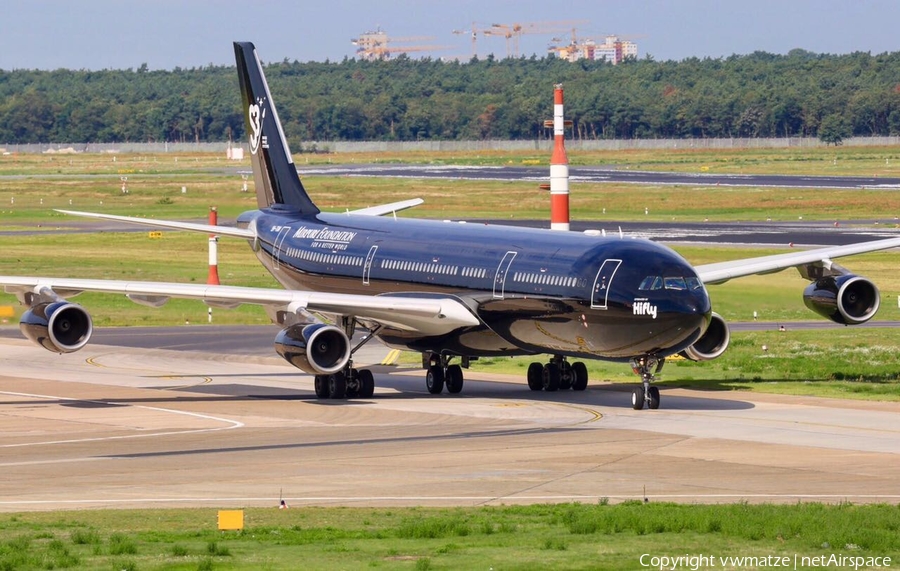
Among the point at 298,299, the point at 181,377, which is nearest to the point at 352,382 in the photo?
the point at 298,299

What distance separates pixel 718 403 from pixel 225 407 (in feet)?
43.5

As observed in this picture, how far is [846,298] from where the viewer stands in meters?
46.1

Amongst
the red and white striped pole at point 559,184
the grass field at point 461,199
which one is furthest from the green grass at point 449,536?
the grass field at point 461,199

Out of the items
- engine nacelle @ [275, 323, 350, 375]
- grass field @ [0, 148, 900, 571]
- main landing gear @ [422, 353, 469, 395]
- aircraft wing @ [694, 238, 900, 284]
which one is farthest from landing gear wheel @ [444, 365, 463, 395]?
aircraft wing @ [694, 238, 900, 284]

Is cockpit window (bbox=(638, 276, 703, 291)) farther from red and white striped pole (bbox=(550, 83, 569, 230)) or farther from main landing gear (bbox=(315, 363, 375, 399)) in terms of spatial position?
red and white striped pole (bbox=(550, 83, 569, 230))

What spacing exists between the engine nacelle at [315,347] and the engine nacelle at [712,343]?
9.74 m

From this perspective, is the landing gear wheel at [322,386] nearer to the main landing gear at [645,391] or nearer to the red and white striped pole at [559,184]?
the main landing gear at [645,391]

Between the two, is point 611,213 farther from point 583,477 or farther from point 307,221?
point 583,477

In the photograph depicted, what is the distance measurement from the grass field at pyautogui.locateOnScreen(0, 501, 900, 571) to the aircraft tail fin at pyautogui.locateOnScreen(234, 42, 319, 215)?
95.7 feet

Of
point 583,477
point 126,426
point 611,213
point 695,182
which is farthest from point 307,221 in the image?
point 695,182

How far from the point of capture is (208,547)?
20703mm

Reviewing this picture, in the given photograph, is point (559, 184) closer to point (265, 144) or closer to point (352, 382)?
point (265, 144)

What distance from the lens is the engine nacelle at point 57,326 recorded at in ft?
139

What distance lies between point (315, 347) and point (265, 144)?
14506mm
